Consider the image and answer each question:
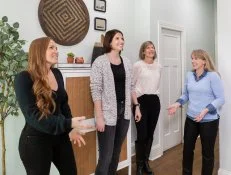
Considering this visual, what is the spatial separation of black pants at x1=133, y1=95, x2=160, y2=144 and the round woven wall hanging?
1010 millimetres

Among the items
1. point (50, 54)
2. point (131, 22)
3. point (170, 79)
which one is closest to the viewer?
point (50, 54)

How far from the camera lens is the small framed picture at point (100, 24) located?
303cm

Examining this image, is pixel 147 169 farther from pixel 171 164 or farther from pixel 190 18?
pixel 190 18

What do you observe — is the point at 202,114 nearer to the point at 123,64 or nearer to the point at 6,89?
the point at 123,64

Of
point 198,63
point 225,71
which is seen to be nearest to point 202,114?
point 198,63

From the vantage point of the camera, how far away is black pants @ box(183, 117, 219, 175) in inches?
89.3

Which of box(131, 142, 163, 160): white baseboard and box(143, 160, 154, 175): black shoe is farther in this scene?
box(131, 142, 163, 160): white baseboard

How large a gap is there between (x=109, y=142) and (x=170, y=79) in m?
2.13

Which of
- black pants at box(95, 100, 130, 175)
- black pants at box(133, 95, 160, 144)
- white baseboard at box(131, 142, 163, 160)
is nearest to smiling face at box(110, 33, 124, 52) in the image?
black pants at box(95, 100, 130, 175)

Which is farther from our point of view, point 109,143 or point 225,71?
point 225,71

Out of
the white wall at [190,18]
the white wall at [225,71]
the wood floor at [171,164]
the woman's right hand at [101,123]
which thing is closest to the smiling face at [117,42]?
the woman's right hand at [101,123]

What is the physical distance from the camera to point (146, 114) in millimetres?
2879

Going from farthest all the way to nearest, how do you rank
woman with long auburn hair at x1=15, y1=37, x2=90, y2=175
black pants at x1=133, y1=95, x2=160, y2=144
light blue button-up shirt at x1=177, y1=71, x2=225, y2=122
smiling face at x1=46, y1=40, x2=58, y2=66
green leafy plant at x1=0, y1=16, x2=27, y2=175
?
black pants at x1=133, y1=95, x2=160, y2=144 → light blue button-up shirt at x1=177, y1=71, x2=225, y2=122 → green leafy plant at x1=0, y1=16, x2=27, y2=175 → smiling face at x1=46, y1=40, x2=58, y2=66 → woman with long auburn hair at x1=15, y1=37, x2=90, y2=175

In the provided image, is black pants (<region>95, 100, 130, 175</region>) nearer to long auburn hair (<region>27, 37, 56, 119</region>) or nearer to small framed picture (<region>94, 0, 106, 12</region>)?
long auburn hair (<region>27, 37, 56, 119</region>)
